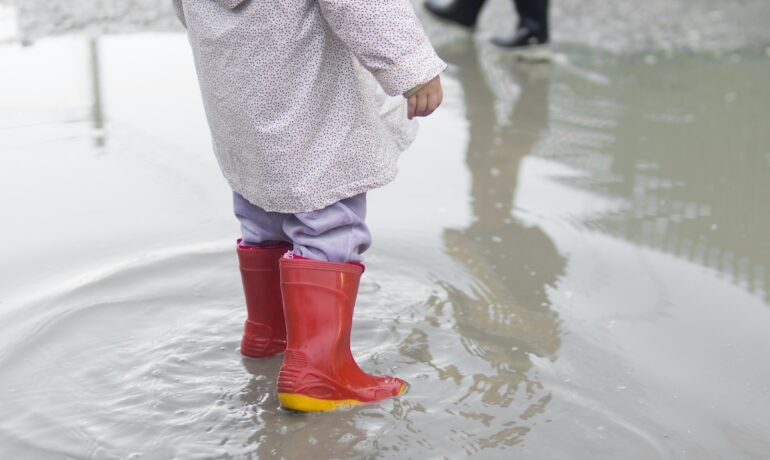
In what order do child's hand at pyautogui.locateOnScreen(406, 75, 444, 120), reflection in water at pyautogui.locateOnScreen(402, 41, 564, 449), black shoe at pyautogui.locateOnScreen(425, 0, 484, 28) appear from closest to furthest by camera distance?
child's hand at pyautogui.locateOnScreen(406, 75, 444, 120) < reflection in water at pyautogui.locateOnScreen(402, 41, 564, 449) < black shoe at pyautogui.locateOnScreen(425, 0, 484, 28)

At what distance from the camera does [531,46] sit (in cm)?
522

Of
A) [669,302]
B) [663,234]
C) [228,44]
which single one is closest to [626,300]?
[669,302]

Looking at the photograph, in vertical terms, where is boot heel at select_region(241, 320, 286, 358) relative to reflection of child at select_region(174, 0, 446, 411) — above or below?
below

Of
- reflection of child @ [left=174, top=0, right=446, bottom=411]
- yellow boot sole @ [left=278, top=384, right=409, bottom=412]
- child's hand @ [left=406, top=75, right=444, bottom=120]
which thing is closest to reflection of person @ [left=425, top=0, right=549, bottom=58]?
reflection of child @ [left=174, top=0, right=446, bottom=411]

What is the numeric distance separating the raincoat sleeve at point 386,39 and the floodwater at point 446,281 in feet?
2.18

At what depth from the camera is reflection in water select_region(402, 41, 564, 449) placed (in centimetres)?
225

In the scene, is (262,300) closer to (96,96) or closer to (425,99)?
(425,99)

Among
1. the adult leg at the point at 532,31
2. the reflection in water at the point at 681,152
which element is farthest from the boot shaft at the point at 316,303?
the adult leg at the point at 532,31

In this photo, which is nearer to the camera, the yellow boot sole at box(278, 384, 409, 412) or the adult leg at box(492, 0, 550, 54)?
the yellow boot sole at box(278, 384, 409, 412)

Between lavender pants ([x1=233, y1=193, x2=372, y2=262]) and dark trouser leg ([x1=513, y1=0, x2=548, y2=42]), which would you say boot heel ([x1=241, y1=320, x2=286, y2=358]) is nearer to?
lavender pants ([x1=233, y1=193, x2=372, y2=262])

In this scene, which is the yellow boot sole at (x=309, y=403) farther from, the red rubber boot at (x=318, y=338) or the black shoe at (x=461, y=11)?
the black shoe at (x=461, y=11)

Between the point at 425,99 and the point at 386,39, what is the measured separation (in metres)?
0.16

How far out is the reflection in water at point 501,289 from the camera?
2250 mm

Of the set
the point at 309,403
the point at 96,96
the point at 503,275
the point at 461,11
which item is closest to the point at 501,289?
Result: the point at 503,275
